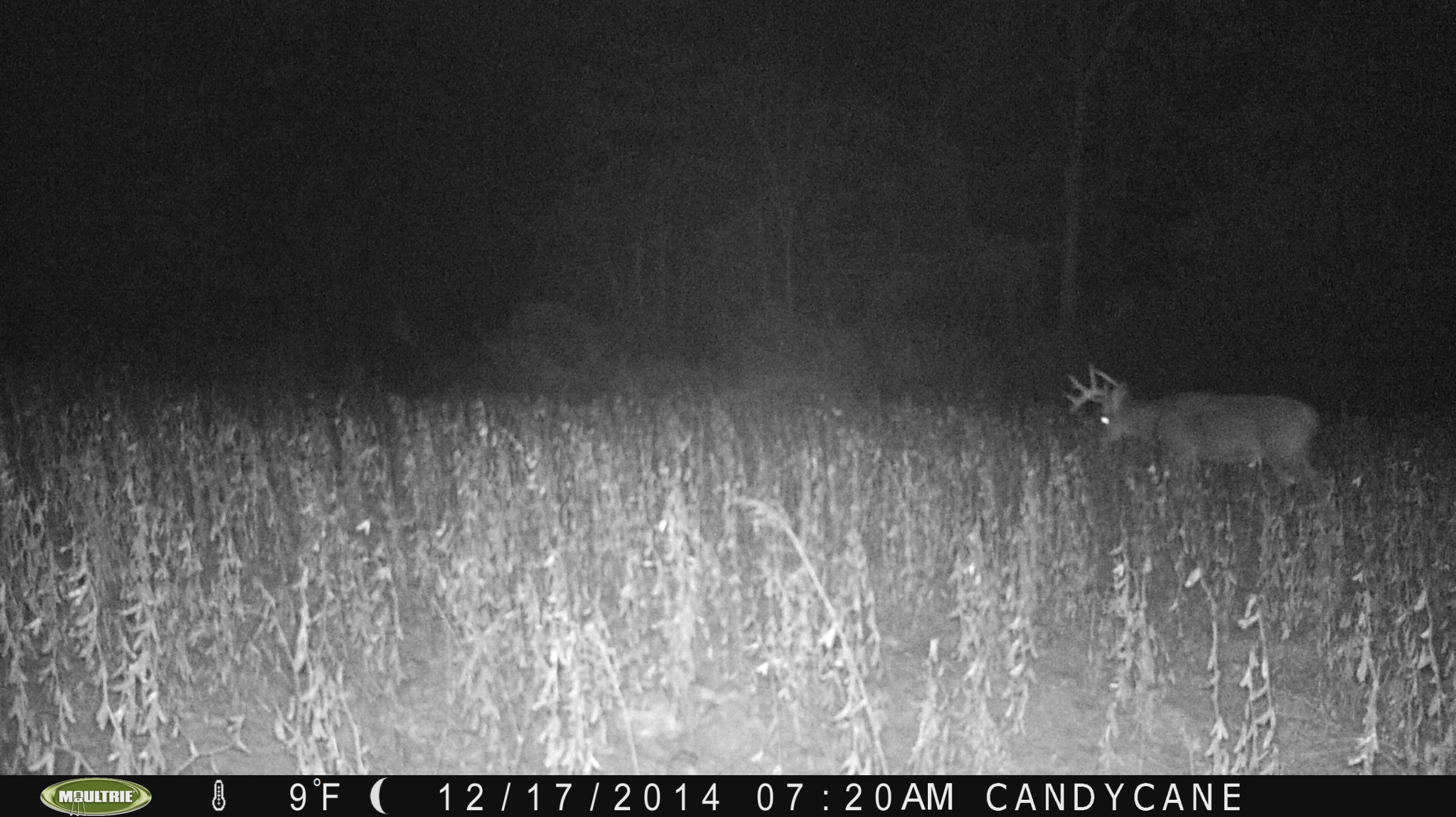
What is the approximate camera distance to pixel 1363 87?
17.0 metres

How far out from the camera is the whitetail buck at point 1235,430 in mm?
7473

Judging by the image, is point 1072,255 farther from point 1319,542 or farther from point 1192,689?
point 1192,689

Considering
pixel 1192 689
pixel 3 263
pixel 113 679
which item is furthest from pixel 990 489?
pixel 3 263

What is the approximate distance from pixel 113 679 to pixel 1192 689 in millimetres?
4354

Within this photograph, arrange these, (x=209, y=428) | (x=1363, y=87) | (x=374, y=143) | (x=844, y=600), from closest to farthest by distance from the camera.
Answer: (x=844, y=600), (x=209, y=428), (x=1363, y=87), (x=374, y=143)
